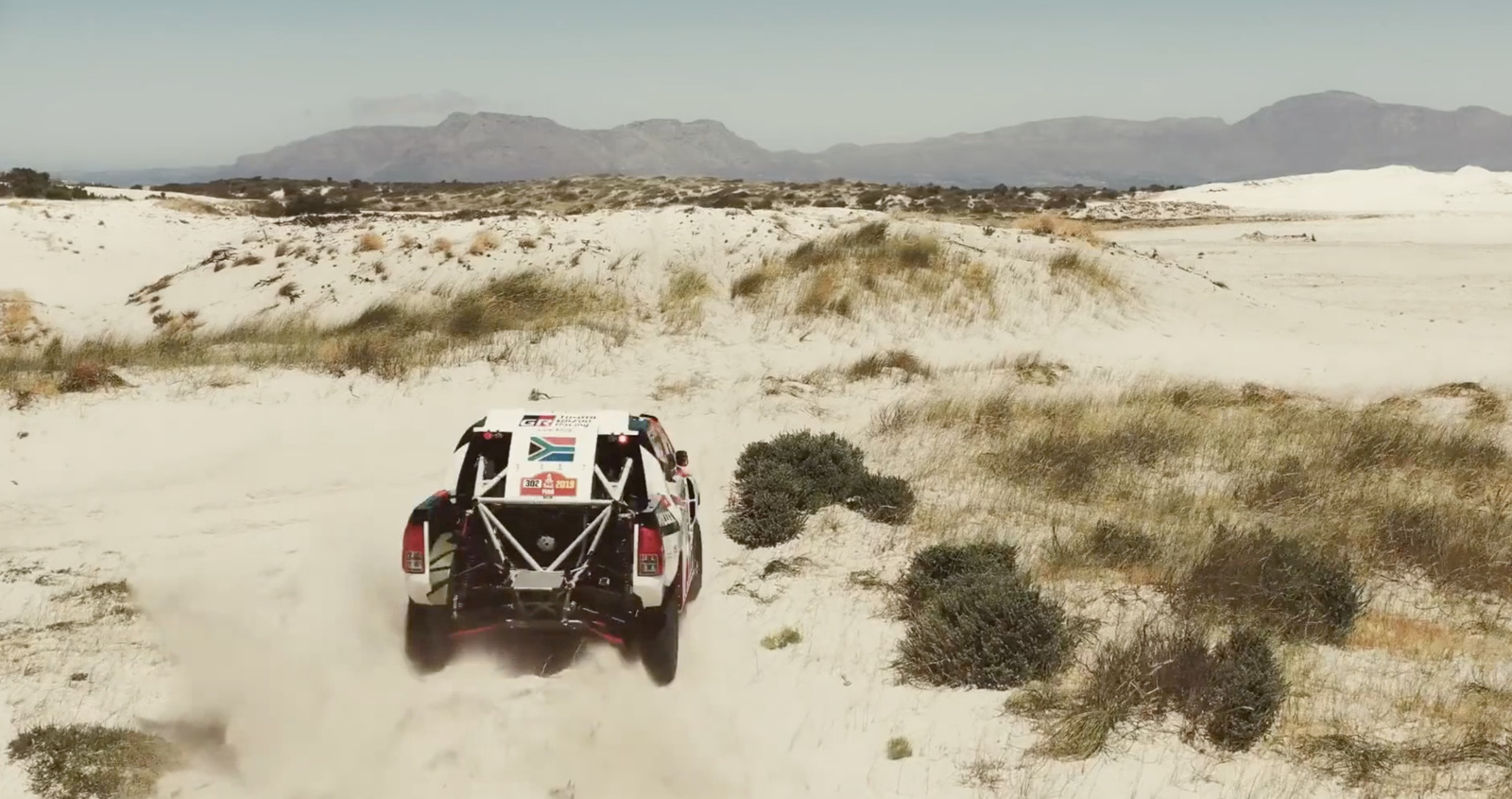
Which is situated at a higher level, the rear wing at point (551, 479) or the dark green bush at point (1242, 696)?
the rear wing at point (551, 479)

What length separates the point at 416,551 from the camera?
7277 millimetres

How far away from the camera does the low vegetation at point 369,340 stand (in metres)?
17.0

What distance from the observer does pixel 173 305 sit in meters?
27.8

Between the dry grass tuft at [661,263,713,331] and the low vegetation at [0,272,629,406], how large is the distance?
49.3 inches

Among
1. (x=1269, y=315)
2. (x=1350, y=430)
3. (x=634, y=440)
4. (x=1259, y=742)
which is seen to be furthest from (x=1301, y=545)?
(x=1269, y=315)

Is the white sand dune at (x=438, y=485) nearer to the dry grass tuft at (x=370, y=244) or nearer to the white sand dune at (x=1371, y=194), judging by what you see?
the dry grass tuft at (x=370, y=244)

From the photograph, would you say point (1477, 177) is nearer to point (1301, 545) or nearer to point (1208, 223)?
point (1208, 223)

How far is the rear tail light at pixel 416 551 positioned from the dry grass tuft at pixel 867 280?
16.6 m

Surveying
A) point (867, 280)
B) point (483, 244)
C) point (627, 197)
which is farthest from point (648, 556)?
point (627, 197)

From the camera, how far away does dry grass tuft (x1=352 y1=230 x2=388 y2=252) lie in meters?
27.4

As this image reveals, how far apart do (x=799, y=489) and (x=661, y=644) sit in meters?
4.91

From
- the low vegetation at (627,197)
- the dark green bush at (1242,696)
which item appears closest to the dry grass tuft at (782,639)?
the dark green bush at (1242,696)

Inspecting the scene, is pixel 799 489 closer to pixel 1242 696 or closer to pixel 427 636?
pixel 427 636

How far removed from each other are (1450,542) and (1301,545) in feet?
6.11
